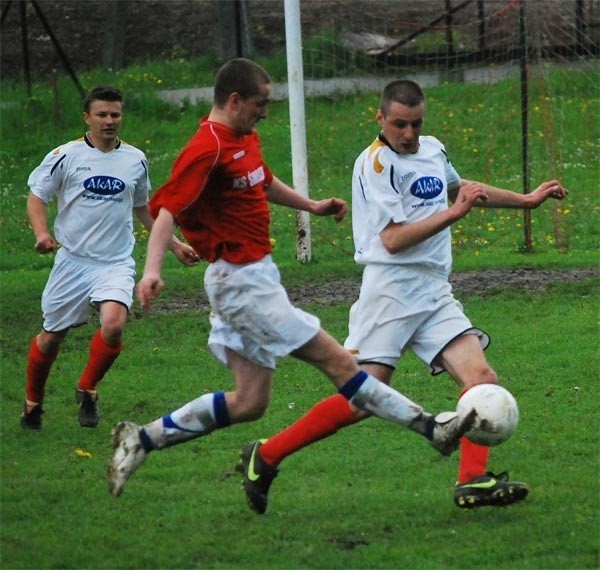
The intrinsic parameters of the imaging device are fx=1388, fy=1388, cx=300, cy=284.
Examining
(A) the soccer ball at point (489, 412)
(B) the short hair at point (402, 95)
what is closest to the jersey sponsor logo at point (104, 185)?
(B) the short hair at point (402, 95)

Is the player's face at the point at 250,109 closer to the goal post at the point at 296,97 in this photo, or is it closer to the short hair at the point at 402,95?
A: the short hair at the point at 402,95

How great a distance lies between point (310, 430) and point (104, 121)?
2.94m

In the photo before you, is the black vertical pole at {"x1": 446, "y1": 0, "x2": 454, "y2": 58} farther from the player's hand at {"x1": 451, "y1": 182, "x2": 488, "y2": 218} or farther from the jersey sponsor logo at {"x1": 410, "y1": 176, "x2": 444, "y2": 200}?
the player's hand at {"x1": 451, "y1": 182, "x2": 488, "y2": 218}

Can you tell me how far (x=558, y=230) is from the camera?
49.3 feet

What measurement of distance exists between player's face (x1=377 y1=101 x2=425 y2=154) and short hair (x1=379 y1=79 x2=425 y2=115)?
0.02 m

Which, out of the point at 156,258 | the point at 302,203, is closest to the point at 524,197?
the point at 302,203

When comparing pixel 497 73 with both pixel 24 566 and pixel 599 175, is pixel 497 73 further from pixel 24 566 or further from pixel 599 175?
pixel 24 566

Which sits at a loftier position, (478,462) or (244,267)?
(244,267)

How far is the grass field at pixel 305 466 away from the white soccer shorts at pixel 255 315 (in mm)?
774

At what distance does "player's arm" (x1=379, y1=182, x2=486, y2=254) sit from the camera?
5930mm

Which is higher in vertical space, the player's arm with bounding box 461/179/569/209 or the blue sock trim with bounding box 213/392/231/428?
the player's arm with bounding box 461/179/569/209

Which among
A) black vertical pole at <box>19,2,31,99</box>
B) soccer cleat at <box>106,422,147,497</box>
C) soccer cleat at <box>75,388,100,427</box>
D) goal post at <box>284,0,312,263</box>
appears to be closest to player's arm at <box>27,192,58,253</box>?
soccer cleat at <box>75,388,100,427</box>

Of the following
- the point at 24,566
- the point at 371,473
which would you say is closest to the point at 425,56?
the point at 371,473

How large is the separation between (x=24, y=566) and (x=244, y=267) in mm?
1531
